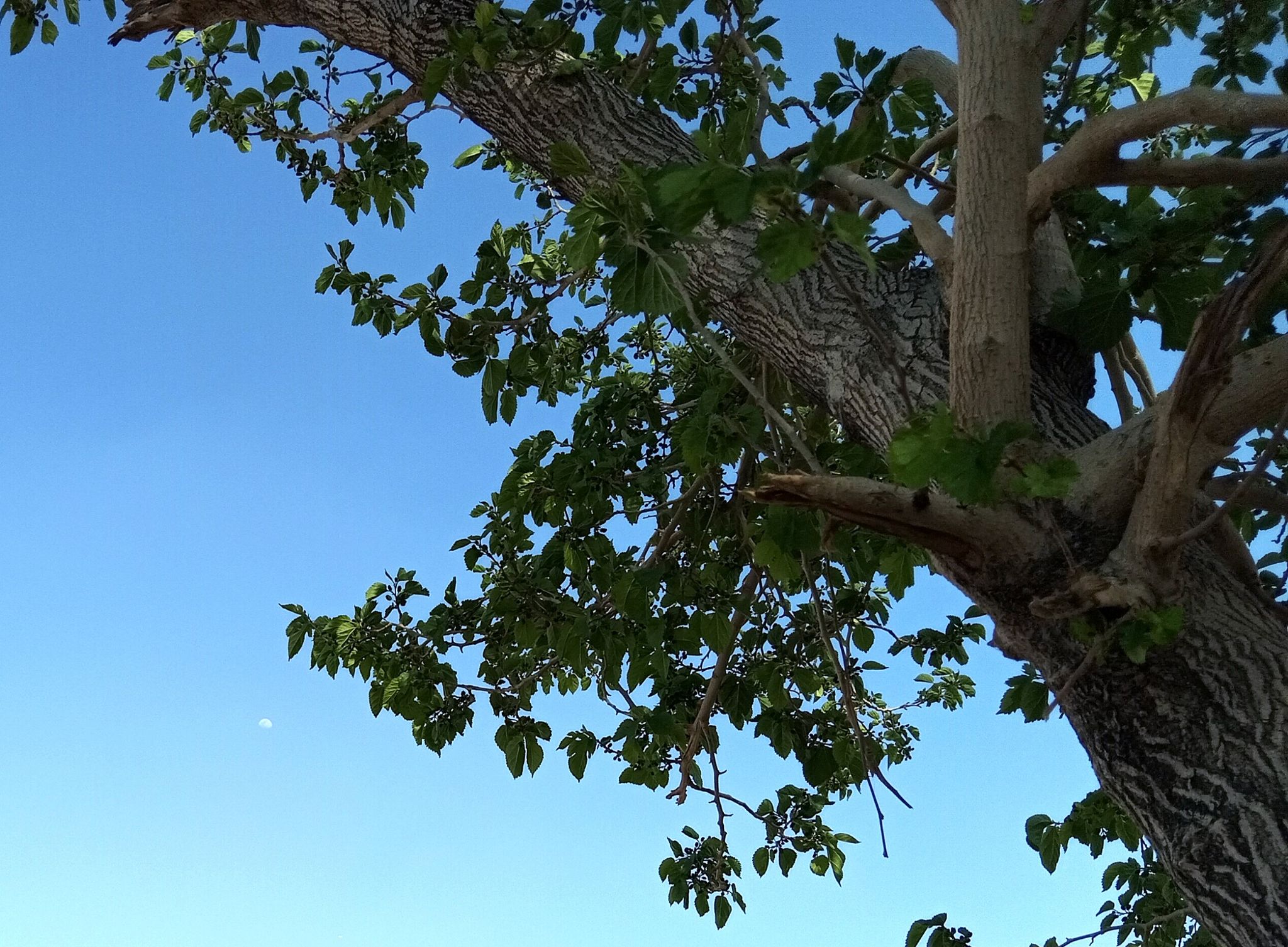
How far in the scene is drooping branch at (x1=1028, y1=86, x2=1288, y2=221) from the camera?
6.15ft

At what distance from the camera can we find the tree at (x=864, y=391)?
178cm

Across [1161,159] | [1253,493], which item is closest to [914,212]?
[1161,159]

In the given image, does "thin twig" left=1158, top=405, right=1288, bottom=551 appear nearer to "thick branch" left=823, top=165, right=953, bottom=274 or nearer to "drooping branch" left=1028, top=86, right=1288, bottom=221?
"drooping branch" left=1028, top=86, right=1288, bottom=221

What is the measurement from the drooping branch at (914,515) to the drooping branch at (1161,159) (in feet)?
2.15

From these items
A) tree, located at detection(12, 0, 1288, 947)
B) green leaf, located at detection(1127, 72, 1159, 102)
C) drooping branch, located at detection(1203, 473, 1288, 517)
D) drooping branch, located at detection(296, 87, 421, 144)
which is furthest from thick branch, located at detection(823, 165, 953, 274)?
drooping branch, located at detection(296, 87, 421, 144)

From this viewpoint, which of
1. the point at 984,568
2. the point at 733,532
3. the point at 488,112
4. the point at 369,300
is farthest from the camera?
the point at 733,532

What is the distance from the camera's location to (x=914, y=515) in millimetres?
1840

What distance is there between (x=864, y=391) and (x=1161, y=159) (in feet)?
2.39

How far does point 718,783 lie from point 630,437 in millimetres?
1224

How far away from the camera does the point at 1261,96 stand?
186cm

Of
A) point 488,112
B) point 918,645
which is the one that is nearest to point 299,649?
point 488,112

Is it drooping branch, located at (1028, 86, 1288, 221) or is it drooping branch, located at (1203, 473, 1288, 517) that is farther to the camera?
drooping branch, located at (1203, 473, 1288, 517)

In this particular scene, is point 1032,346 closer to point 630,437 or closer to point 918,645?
point 630,437

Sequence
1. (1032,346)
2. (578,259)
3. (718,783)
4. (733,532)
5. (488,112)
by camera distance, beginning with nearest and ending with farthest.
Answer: (578,259), (1032,346), (488,112), (718,783), (733,532)
